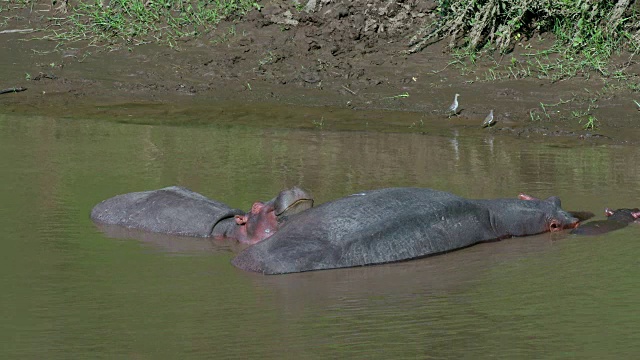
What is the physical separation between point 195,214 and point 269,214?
2.10ft

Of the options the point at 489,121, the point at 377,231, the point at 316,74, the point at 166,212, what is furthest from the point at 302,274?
the point at 316,74

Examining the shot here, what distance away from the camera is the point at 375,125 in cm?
1202

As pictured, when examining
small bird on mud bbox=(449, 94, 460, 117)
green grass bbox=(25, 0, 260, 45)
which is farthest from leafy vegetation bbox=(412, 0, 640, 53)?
green grass bbox=(25, 0, 260, 45)

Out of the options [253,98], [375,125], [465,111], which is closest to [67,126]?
[253,98]

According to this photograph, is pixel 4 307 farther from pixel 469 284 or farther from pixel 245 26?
pixel 245 26

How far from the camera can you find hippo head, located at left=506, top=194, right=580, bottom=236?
8234 millimetres

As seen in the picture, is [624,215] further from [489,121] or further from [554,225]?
[489,121]

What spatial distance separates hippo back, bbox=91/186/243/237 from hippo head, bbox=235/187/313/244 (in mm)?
241

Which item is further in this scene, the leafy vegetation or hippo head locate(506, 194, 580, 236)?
the leafy vegetation

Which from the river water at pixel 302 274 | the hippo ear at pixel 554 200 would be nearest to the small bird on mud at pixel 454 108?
the river water at pixel 302 274

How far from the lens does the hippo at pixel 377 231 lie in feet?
23.6

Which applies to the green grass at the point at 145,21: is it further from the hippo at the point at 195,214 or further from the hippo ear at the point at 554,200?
the hippo ear at the point at 554,200

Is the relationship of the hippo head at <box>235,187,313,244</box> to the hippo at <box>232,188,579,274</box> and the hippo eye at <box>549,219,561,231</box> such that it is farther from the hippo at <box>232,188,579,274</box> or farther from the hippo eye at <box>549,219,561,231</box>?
the hippo eye at <box>549,219,561,231</box>

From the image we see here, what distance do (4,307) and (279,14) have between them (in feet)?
→ 26.7
